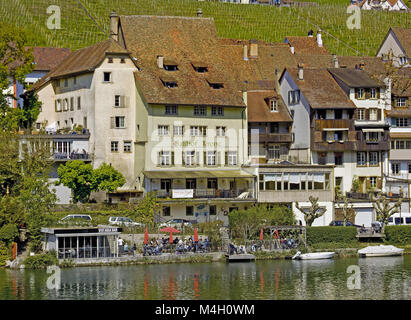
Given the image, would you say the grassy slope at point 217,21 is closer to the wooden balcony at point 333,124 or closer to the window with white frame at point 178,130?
the window with white frame at point 178,130

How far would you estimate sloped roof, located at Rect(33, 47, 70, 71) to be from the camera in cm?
12044

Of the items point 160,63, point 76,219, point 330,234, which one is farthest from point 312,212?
point 160,63

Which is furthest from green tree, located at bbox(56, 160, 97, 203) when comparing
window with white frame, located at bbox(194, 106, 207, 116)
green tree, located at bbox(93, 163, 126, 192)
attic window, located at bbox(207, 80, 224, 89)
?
attic window, located at bbox(207, 80, 224, 89)

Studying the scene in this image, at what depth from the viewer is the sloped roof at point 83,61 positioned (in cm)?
10312

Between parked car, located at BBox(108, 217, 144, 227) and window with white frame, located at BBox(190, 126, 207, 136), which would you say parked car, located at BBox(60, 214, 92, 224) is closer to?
parked car, located at BBox(108, 217, 144, 227)

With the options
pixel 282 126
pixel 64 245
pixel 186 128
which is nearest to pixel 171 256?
pixel 64 245

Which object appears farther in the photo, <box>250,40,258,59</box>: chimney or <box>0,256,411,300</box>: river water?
A: <box>250,40,258,59</box>: chimney

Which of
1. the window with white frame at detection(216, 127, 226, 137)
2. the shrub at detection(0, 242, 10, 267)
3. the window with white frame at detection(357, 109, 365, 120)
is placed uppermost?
Answer: the window with white frame at detection(357, 109, 365, 120)

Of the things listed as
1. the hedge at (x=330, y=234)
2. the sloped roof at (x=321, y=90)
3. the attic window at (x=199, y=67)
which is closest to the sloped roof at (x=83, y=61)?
the attic window at (x=199, y=67)

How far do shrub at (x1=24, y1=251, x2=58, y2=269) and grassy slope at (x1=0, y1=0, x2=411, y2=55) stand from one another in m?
77.2

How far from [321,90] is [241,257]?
29390mm

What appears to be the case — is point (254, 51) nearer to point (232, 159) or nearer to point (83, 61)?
point (232, 159)

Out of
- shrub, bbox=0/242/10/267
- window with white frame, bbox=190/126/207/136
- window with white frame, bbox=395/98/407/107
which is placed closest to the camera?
shrub, bbox=0/242/10/267
